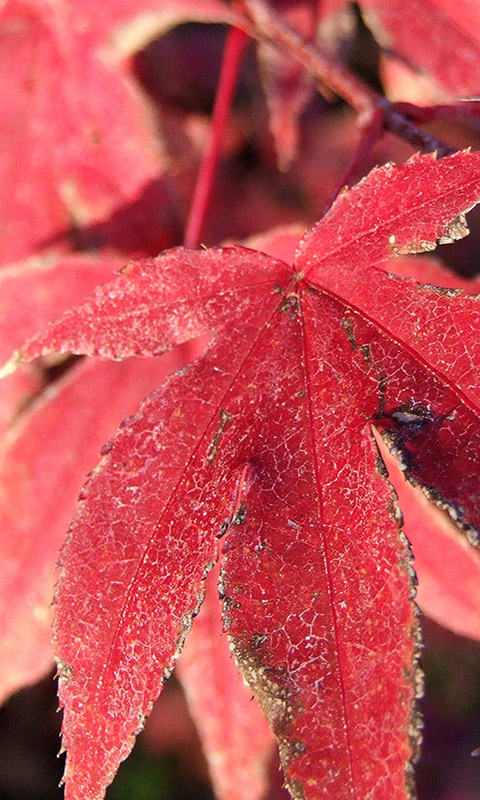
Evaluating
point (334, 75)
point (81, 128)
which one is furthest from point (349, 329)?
point (81, 128)

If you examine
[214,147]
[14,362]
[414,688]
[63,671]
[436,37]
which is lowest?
[414,688]

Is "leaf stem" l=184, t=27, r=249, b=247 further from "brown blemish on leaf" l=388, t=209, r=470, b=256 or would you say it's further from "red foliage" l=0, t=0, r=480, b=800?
"brown blemish on leaf" l=388, t=209, r=470, b=256

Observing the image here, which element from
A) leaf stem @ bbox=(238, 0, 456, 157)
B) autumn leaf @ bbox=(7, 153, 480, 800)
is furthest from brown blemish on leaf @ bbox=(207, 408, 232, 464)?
leaf stem @ bbox=(238, 0, 456, 157)

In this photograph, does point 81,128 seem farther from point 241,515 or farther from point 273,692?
point 273,692

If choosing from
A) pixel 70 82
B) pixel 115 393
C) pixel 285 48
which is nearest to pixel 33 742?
pixel 115 393

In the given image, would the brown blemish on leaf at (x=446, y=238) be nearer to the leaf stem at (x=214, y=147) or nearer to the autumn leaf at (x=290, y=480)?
the autumn leaf at (x=290, y=480)
